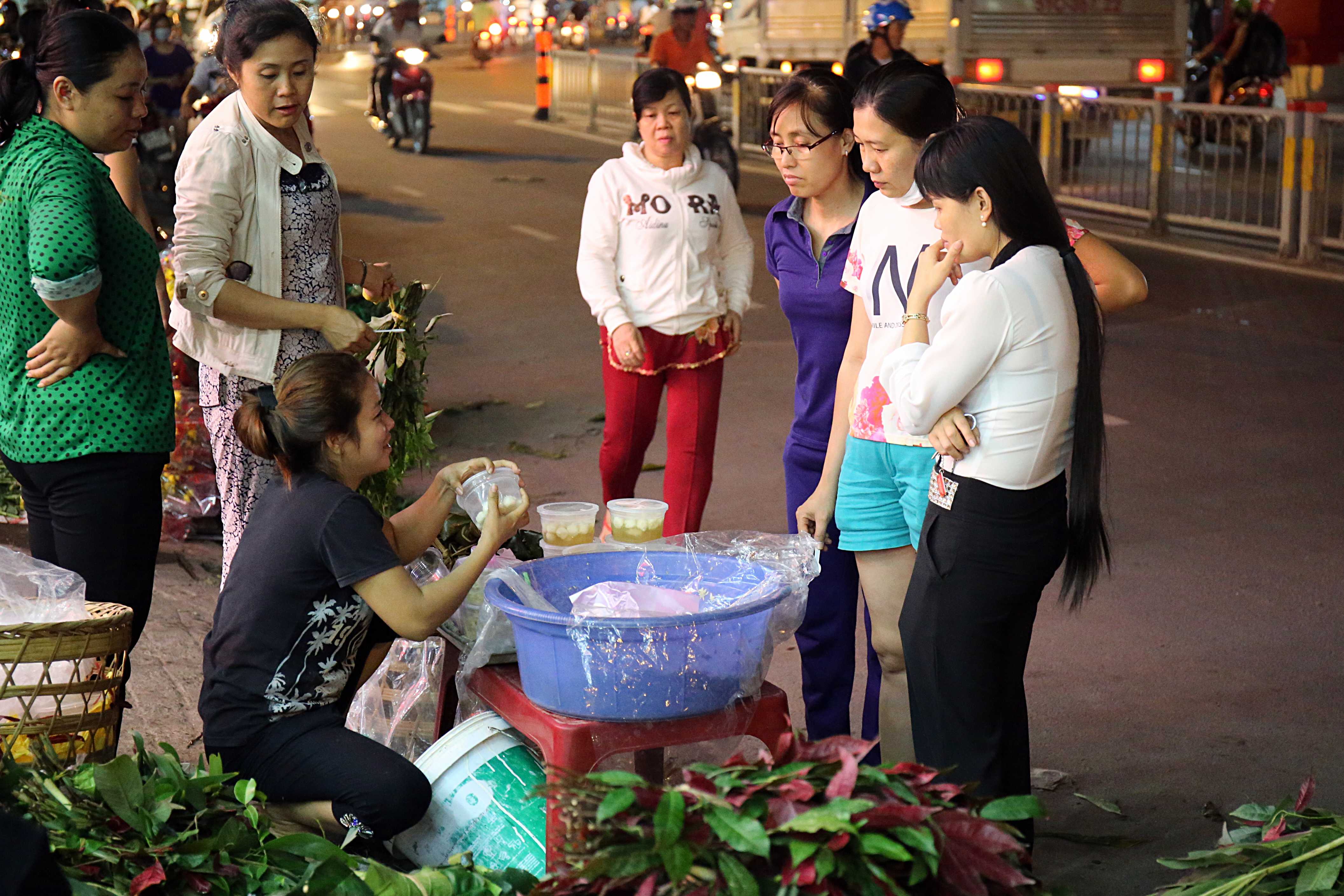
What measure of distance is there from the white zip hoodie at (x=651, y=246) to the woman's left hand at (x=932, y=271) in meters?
2.04

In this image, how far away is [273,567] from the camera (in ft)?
10.4

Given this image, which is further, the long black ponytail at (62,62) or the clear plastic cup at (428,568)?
the clear plastic cup at (428,568)

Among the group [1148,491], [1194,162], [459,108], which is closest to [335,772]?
[1148,491]

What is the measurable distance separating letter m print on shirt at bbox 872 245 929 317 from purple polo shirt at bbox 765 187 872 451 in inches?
13.0

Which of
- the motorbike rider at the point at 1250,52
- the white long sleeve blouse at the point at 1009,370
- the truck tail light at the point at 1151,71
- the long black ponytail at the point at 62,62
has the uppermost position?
the motorbike rider at the point at 1250,52

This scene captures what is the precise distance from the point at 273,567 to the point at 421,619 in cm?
35

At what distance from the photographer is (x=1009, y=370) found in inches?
111

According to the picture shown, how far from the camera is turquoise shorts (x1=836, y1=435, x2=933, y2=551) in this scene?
3375 mm

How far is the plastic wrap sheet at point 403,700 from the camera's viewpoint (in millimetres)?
3725

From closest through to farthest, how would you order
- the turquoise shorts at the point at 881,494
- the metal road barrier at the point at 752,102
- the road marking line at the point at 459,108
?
the turquoise shorts at the point at 881,494, the metal road barrier at the point at 752,102, the road marking line at the point at 459,108

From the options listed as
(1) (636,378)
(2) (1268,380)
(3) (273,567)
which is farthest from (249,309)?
(2) (1268,380)

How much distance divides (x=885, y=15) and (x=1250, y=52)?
328 inches

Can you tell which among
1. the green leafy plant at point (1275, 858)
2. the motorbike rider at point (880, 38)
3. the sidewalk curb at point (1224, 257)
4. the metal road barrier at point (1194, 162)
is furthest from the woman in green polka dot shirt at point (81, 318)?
the motorbike rider at point (880, 38)

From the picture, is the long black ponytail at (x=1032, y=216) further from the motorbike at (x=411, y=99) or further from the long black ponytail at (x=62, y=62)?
the motorbike at (x=411, y=99)
